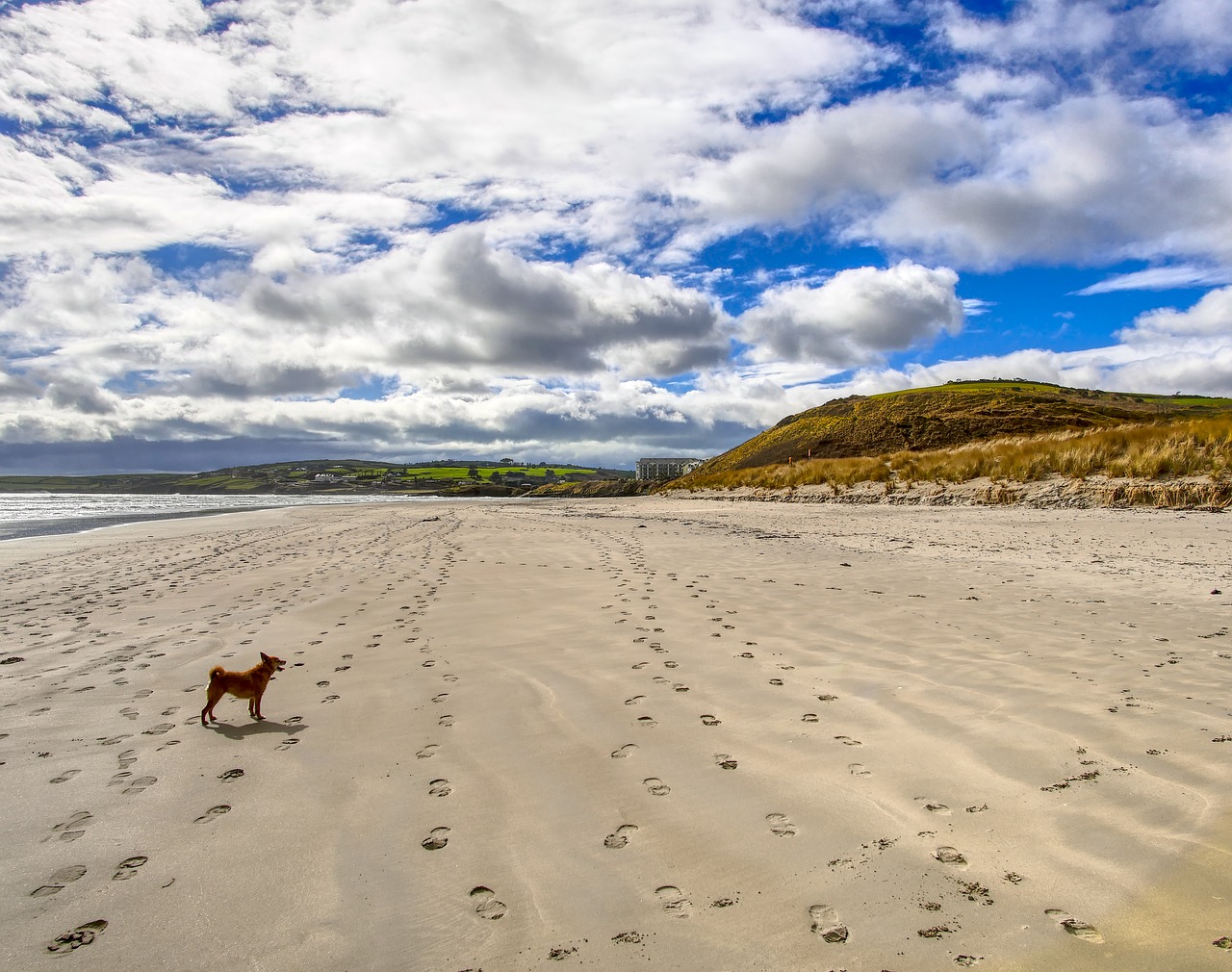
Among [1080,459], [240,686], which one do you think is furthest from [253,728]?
[1080,459]

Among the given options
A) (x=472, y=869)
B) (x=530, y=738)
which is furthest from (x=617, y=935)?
(x=530, y=738)

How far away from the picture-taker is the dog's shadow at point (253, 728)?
15.0 feet

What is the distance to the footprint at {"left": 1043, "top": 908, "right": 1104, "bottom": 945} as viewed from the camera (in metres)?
2.37

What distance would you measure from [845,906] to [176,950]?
2618 mm

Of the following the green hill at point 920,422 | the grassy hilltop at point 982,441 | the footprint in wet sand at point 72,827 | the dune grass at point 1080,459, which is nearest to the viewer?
the footprint in wet sand at point 72,827

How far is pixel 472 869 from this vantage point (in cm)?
288

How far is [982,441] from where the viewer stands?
1458 inches

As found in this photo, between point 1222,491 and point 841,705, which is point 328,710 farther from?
point 1222,491

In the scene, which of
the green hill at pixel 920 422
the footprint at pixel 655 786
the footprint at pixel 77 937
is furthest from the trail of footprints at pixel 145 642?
the green hill at pixel 920 422

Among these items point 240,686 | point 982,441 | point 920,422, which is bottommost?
point 240,686

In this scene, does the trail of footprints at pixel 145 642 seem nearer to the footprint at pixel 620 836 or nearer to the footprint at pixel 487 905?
the footprint at pixel 487 905

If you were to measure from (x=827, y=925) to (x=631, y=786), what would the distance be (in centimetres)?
135

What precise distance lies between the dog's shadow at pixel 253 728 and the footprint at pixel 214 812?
3.46 feet

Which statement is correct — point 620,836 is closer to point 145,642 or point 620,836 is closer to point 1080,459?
point 145,642
